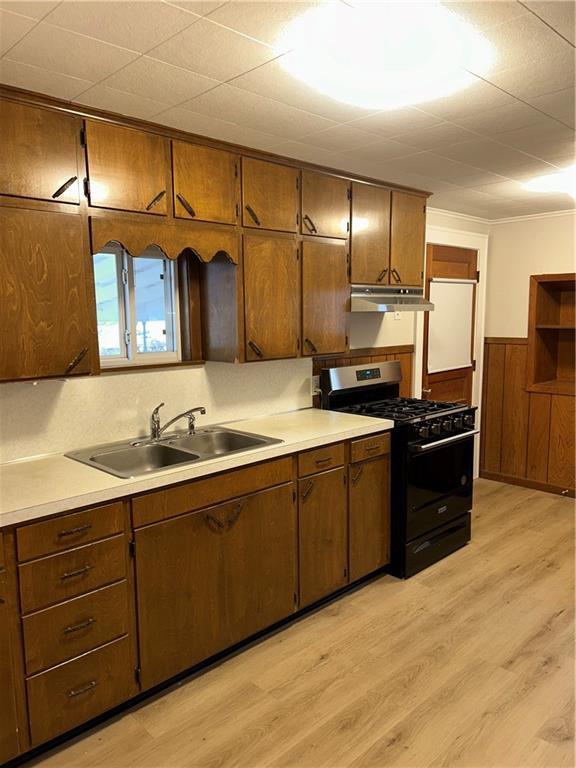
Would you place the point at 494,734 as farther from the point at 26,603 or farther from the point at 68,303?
the point at 68,303

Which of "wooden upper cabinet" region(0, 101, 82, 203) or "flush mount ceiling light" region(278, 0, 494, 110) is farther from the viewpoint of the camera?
"wooden upper cabinet" region(0, 101, 82, 203)

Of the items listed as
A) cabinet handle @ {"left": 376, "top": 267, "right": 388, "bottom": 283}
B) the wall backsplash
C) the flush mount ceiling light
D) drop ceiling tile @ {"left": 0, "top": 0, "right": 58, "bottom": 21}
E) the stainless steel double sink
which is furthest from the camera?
cabinet handle @ {"left": 376, "top": 267, "right": 388, "bottom": 283}

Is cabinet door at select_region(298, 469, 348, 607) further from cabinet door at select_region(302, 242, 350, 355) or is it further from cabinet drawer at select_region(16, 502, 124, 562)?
cabinet drawer at select_region(16, 502, 124, 562)

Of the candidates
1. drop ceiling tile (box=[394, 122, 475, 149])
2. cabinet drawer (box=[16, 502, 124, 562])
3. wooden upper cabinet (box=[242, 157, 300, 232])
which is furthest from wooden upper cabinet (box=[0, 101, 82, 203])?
drop ceiling tile (box=[394, 122, 475, 149])

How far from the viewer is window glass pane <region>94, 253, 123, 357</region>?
9.02 ft

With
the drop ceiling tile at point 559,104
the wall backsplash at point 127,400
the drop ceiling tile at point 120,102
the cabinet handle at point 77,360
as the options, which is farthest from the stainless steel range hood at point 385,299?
the cabinet handle at point 77,360

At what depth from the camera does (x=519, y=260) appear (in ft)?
16.1

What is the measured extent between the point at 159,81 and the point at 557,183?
2.73 m

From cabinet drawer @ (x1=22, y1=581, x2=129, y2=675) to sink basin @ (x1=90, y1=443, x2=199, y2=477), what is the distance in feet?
1.98

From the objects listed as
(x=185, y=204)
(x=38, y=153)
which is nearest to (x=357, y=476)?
(x=185, y=204)

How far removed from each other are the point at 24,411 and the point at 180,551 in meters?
0.90

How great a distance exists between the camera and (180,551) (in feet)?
7.57

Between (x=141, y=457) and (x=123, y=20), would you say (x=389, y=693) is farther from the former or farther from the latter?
(x=123, y=20)

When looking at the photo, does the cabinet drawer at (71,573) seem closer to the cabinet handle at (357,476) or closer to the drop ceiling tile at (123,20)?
the cabinet handle at (357,476)
